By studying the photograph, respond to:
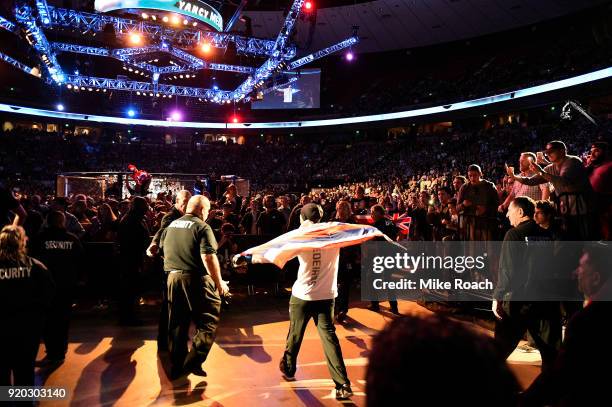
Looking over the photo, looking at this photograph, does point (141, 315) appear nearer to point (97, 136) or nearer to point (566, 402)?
point (566, 402)

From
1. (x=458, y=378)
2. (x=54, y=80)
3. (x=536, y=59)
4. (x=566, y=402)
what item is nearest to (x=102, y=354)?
(x=566, y=402)

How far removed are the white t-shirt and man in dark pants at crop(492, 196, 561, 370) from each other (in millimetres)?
1688

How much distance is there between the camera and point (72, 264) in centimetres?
552

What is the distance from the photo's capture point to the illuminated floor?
443cm

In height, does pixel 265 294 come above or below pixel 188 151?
below

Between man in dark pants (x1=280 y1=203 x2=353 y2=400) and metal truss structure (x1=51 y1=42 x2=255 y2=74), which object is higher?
metal truss structure (x1=51 y1=42 x2=255 y2=74)

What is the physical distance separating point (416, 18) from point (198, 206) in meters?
30.4

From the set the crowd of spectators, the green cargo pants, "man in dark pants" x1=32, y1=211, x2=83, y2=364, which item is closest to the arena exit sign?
the crowd of spectators

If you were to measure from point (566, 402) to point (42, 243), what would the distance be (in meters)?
5.65

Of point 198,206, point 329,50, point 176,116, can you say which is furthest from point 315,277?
point 176,116

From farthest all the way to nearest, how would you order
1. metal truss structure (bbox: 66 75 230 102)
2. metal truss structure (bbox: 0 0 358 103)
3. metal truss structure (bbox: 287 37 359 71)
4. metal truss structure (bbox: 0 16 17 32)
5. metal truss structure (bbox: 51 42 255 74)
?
metal truss structure (bbox: 66 75 230 102) < metal truss structure (bbox: 287 37 359 71) < metal truss structure (bbox: 51 42 255 74) < metal truss structure (bbox: 0 16 17 32) < metal truss structure (bbox: 0 0 358 103)

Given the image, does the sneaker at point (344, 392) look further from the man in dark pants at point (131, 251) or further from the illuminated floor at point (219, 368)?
the man in dark pants at point (131, 251)

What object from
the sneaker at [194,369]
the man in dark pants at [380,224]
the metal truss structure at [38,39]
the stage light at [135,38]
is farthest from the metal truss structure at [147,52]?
the sneaker at [194,369]

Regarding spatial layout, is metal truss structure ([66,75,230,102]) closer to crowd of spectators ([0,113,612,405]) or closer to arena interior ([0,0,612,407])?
arena interior ([0,0,612,407])
